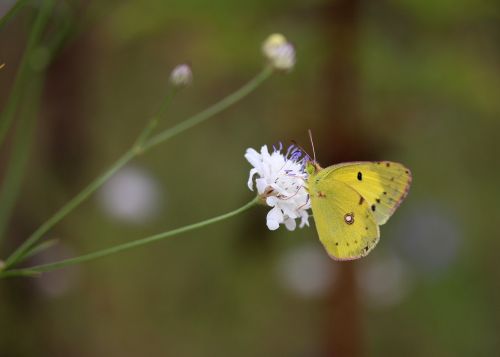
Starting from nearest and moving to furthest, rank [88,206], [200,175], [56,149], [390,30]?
[390,30]
[56,149]
[88,206]
[200,175]

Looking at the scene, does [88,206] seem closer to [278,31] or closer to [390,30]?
[278,31]

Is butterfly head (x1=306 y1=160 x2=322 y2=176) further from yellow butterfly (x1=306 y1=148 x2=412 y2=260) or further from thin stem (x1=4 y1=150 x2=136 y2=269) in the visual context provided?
thin stem (x1=4 y1=150 x2=136 y2=269)

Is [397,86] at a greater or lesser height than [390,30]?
lesser

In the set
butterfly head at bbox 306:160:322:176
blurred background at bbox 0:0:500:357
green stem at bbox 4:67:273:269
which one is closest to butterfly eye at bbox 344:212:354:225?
butterfly head at bbox 306:160:322:176

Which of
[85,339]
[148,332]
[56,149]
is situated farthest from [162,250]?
[56,149]

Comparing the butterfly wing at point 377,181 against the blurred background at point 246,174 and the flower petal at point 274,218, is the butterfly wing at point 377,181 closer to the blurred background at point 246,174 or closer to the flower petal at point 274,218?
the flower petal at point 274,218

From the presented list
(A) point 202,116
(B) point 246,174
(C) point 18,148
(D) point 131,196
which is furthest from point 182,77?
(B) point 246,174

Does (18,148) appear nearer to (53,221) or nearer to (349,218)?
(53,221)

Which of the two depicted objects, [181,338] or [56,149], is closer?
[56,149]

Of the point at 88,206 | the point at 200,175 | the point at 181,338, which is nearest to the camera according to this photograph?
the point at 88,206
